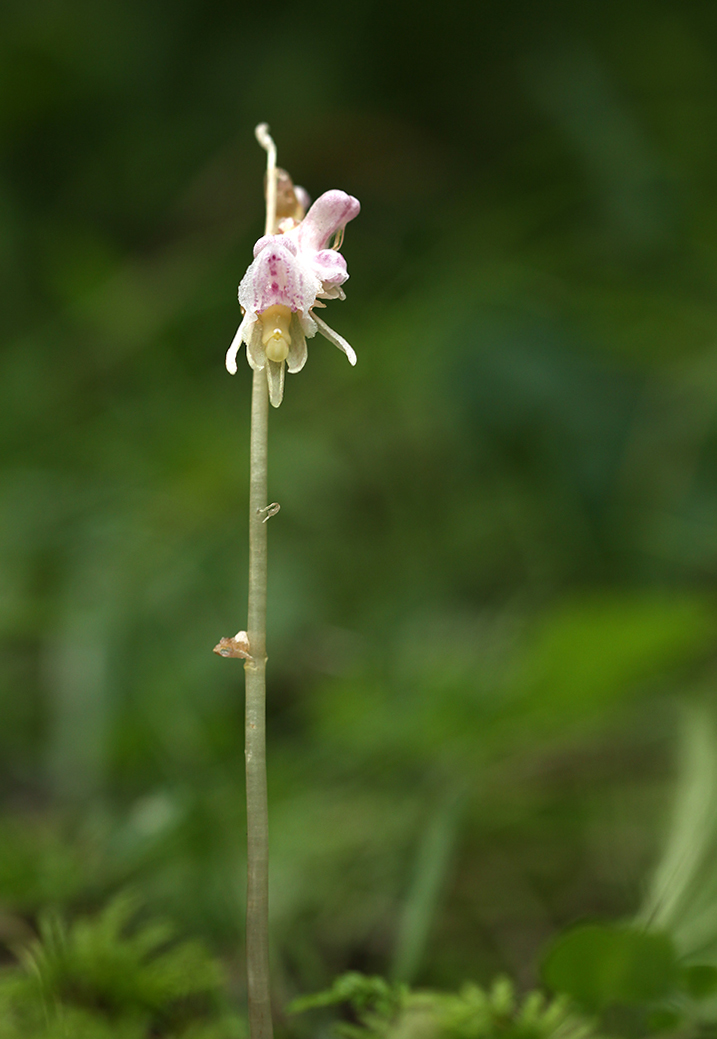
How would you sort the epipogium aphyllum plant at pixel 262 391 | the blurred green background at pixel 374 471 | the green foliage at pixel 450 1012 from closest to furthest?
the epipogium aphyllum plant at pixel 262 391
the green foliage at pixel 450 1012
the blurred green background at pixel 374 471

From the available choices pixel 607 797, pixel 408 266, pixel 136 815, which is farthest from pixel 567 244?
pixel 136 815

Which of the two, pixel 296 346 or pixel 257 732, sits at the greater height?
pixel 296 346

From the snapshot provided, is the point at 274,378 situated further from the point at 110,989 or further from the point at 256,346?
the point at 110,989

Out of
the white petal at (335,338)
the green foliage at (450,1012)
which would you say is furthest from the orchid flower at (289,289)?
the green foliage at (450,1012)

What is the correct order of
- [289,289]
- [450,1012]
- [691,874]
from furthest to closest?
[691,874], [450,1012], [289,289]

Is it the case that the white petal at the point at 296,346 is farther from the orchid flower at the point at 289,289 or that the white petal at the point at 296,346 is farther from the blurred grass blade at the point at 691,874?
the blurred grass blade at the point at 691,874

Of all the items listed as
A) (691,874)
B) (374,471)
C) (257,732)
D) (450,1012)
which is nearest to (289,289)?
(257,732)
